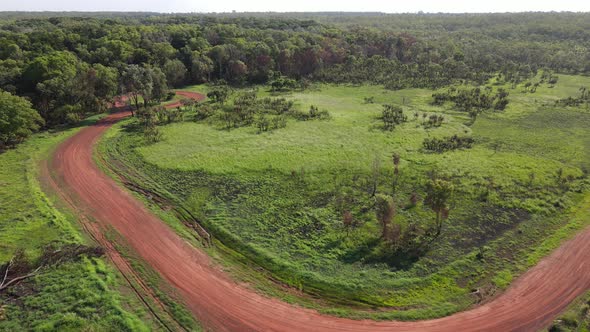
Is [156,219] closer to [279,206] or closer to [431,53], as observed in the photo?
[279,206]

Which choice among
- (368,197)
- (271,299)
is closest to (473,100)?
(368,197)

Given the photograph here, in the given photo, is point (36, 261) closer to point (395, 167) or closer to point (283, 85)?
point (395, 167)

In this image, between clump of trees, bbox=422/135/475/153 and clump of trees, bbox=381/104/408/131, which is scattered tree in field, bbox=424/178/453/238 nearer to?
clump of trees, bbox=422/135/475/153

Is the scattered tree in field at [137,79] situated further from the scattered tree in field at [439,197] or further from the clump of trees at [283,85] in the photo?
the scattered tree in field at [439,197]

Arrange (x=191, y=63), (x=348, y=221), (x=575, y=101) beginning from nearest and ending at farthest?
1. (x=348, y=221)
2. (x=575, y=101)
3. (x=191, y=63)

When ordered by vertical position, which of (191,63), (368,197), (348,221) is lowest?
(368,197)

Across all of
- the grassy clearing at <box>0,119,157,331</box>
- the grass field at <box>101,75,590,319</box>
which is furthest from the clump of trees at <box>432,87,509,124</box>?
the grassy clearing at <box>0,119,157,331</box>
